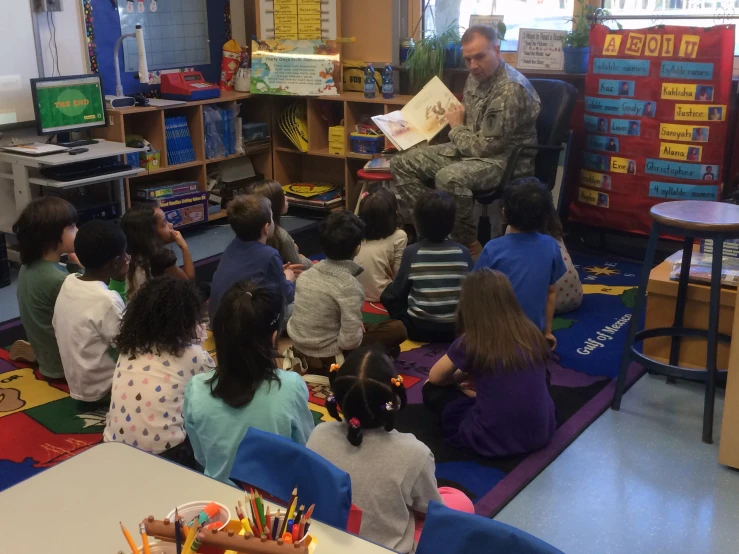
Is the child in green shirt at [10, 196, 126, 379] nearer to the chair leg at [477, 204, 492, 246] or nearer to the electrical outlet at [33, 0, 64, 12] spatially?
the electrical outlet at [33, 0, 64, 12]

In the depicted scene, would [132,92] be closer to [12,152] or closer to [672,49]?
[12,152]

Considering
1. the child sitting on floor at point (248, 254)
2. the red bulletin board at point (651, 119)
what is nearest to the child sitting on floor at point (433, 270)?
the child sitting on floor at point (248, 254)

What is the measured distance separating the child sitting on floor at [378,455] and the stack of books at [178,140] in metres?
3.70

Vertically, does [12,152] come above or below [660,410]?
above

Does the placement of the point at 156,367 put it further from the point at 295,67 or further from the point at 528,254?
the point at 295,67

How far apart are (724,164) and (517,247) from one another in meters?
1.90

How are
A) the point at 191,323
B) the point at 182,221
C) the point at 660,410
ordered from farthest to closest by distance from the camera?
the point at 182,221
the point at 660,410
the point at 191,323

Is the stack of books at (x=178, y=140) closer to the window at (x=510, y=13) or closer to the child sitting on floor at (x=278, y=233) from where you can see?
the child sitting on floor at (x=278, y=233)

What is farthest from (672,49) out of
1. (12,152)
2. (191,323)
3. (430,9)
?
(12,152)

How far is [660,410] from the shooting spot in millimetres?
2986

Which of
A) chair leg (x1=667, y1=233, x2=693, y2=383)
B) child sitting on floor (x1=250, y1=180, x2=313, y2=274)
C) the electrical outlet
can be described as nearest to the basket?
child sitting on floor (x1=250, y1=180, x2=313, y2=274)

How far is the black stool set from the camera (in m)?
2.63

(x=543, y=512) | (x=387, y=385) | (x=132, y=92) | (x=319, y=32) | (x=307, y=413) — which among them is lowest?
(x=543, y=512)

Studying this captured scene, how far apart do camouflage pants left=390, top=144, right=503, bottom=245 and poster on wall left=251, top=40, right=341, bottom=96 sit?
0.97 meters
